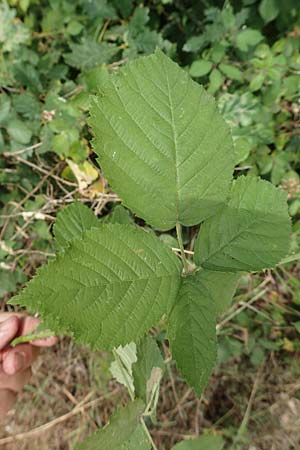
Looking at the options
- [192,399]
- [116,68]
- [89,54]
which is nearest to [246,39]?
[116,68]

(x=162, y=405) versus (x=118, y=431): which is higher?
(x=118, y=431)

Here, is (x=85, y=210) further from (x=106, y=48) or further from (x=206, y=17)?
(x=206, y=17)

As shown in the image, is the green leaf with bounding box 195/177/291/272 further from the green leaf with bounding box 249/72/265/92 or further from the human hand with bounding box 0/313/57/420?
the green leaf with bounding box 249/72/265/92

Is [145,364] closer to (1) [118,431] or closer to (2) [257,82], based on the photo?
(1) [118,431]

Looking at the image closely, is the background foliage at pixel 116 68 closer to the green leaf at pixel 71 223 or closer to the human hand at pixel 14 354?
the human hand at pixel 14 354

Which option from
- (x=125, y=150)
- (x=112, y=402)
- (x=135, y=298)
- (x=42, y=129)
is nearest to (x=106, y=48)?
(x=42, y=129)

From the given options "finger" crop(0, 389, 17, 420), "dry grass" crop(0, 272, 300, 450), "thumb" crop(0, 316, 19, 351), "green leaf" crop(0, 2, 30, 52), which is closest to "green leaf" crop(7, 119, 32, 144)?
"green leaf" crop(0, 2, 30, 52)
